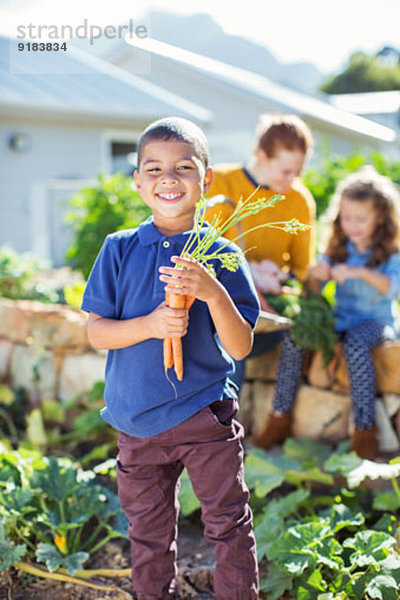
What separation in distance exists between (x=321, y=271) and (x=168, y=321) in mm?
1649

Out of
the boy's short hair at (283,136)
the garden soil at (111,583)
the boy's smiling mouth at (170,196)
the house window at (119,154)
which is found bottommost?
the garden soil at (111,583)

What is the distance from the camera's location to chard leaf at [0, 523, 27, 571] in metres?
2.33

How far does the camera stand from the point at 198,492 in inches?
77.8

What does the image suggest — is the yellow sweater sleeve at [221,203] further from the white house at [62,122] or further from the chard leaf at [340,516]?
the white house at [62,122]

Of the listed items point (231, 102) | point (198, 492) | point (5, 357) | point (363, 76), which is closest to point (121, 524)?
point (198, 492)

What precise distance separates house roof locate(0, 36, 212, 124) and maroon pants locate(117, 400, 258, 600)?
24.9 ft

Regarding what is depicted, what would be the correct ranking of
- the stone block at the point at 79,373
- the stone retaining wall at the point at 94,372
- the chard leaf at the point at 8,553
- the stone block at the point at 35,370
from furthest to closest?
1. the stone block at the point at 35,370
2. the stone block at the point at 79,373
3. the stone retaining wall at the point at 94,372
4. the chard leaf at the point at 8,553

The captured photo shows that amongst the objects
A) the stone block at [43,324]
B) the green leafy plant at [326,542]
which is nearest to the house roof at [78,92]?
the stone block at [43,324]

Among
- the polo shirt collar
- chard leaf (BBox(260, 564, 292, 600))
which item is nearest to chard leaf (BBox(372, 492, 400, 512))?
chard leaf (BBox(260, 564, 292, 600))

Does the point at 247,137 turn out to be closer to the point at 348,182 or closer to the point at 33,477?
the point at 348,182

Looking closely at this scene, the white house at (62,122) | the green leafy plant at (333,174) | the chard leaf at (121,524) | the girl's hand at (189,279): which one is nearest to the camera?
the girl's hand at (189,279)

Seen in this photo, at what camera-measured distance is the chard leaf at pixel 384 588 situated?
6.72ft

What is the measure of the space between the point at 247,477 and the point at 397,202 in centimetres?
148

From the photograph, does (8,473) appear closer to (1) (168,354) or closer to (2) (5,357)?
(1) (168,354)
